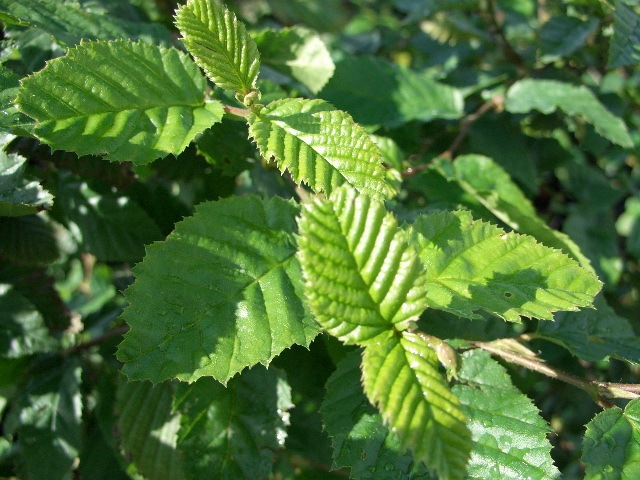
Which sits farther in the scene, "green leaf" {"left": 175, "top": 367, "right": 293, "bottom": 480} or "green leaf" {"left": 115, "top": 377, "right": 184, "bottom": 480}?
"green leaf" {"left": 115, "top": 377, "right": 184, "bottom": 480}

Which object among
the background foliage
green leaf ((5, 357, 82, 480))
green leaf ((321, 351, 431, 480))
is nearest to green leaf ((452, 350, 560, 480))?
the background foliage

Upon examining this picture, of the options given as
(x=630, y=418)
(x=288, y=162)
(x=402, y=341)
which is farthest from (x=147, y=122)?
(x=630, y=418)

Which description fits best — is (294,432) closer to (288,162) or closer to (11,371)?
(11,371)

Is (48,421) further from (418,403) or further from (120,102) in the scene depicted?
(418,403)

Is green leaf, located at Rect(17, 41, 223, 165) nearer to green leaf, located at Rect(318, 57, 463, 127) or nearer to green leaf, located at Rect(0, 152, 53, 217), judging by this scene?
green leaf, located at Rect(0, 152, 53, 217)

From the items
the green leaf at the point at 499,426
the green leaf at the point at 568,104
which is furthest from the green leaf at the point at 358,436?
the green leaf at the point at 568,104

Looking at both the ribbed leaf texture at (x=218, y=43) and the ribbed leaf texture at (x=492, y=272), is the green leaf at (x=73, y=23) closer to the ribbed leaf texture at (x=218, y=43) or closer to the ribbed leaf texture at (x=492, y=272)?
the ribbed leaf texture at (x=218, y=43)

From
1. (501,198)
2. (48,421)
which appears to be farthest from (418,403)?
(48,421)
